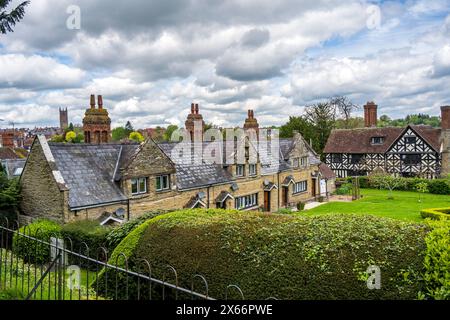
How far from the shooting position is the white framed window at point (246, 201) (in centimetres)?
3134

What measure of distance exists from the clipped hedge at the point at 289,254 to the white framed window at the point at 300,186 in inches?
1186

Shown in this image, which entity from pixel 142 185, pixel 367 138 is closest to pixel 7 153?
pixel 142 185

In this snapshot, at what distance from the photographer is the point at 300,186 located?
135ft

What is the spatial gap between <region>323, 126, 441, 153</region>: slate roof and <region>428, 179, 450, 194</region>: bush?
23.9ft

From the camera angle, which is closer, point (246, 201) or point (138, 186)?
point (138, 186)

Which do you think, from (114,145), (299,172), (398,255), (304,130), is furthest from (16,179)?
(304,130)

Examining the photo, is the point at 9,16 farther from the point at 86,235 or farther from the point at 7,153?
the point at 7,153

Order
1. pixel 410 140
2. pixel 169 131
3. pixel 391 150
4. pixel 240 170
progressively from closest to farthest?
pixel 240 170 < pixel 410 140 < pixel 391 150 < pixel 169 131

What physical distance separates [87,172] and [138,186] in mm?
3241

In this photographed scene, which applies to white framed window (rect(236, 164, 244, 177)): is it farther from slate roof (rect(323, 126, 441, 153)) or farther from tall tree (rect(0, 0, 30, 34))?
slate roof (rect(323, 126, 441, 153))

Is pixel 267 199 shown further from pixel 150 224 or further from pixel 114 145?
pixel 150 224

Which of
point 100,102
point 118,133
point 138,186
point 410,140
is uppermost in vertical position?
point 118,133

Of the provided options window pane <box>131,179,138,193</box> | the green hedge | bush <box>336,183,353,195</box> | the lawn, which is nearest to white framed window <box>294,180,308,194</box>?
the lawn

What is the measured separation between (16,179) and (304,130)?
52.2 m
